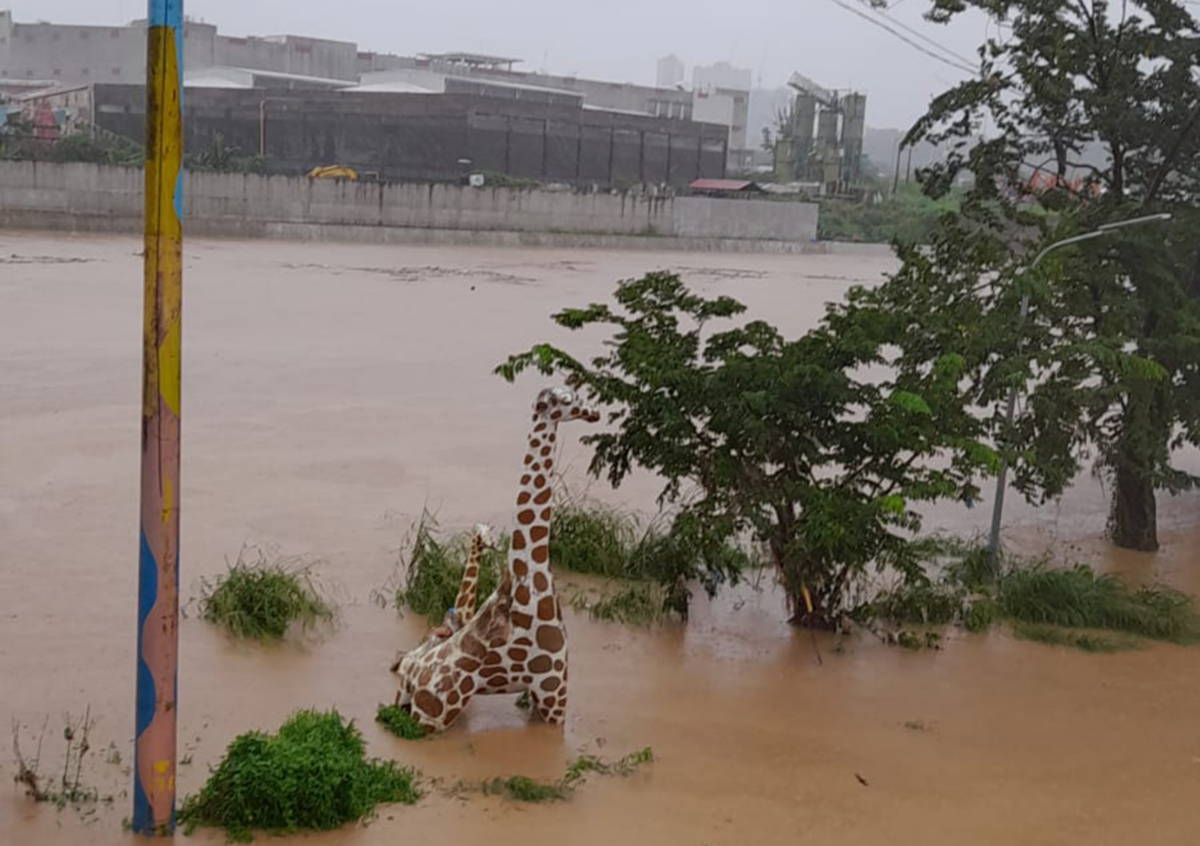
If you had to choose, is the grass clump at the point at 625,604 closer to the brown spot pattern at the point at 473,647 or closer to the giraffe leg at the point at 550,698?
the giraffe leg at the point at 550,698

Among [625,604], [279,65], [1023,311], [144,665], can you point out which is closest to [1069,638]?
[1023,311]

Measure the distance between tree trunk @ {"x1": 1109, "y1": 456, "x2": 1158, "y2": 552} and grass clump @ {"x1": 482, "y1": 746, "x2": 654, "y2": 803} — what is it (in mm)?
7687

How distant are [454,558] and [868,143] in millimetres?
95392

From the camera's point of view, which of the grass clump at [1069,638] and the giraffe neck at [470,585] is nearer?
the giraffe neck at [470,585]

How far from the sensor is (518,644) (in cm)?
741

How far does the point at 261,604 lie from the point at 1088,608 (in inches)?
240

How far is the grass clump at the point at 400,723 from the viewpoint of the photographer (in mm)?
7379

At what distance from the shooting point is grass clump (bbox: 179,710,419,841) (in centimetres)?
615

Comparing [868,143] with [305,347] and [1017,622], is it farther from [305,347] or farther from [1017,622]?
[1017,622]

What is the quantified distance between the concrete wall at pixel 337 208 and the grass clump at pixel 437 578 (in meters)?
33.8

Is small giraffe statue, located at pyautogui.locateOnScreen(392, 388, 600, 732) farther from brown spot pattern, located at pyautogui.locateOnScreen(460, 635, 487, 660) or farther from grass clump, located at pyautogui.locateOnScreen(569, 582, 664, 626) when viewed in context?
grass clump, located at pyautogui.locateOnScreen(569, 582, 664, 626)

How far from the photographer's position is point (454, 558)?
10.3 metres

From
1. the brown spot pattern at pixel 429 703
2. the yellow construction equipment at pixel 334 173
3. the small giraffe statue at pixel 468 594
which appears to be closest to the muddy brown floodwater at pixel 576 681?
the brown spot pattern at pixel 429 703

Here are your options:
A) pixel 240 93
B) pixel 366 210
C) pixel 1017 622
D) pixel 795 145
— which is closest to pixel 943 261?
pixel 1017 622
